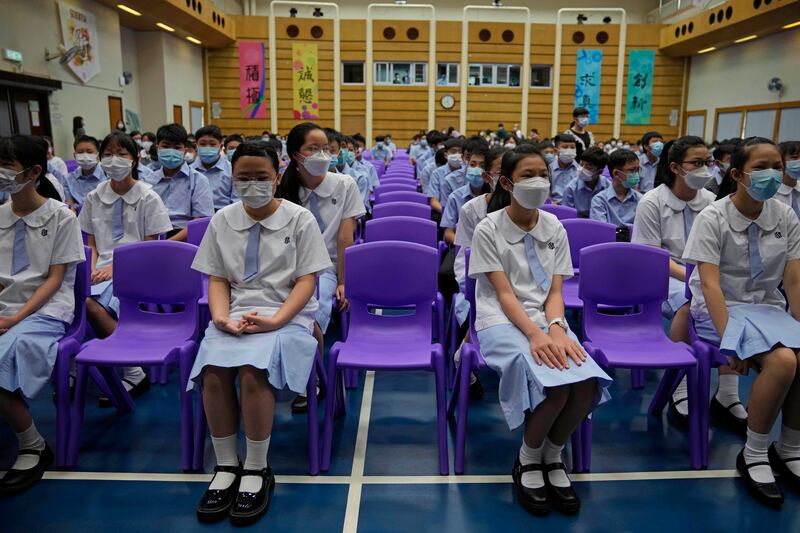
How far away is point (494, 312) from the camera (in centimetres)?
239

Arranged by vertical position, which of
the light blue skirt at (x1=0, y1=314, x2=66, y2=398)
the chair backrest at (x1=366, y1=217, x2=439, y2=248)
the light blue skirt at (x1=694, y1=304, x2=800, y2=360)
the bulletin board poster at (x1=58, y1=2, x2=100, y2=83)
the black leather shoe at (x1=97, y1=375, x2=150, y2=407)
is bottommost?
the black leather shoe at (x1=97, y1=375, x2=150, y2=407)

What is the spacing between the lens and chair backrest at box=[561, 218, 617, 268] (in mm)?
3469

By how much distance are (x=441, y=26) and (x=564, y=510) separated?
16.2 m

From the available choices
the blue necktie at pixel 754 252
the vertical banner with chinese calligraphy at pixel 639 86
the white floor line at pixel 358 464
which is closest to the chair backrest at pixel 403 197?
the white floor line at pixel 358 464

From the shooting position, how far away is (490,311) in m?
2.40

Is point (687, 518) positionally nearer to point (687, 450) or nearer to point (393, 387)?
point (687, 450)

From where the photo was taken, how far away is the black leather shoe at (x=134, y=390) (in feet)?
9.52

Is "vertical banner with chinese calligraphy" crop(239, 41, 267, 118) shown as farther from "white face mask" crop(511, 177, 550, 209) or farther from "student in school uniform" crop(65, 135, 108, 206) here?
"white face mask" crop(511, 177, 550, 209)

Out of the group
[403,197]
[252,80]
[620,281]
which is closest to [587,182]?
[403,197]

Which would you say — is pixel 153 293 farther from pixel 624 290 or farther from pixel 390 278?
pixel 624 290

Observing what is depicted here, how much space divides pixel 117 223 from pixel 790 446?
342 centimetres

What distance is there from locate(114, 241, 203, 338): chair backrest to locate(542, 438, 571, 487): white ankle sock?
5.34 feet

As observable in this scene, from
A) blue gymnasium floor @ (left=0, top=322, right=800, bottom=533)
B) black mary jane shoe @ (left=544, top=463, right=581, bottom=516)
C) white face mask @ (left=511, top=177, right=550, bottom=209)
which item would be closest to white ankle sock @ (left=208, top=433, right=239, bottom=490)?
blue gymnasium floor @ (left=0, top=322, right=800, bottom=533)

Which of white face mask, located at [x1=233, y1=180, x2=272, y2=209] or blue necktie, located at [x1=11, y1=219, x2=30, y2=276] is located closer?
white face mask, located at [x1=233, y1=180, x2=272, y2=209]
